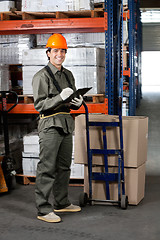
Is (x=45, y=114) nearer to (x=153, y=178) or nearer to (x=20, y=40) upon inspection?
(x=20, y=40)

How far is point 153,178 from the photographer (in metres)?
6.44

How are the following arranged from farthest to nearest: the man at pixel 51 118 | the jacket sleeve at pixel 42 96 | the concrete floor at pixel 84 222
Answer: the man at pixel 51 118 → the jacket sleeve at pixel 42 96 → the concrete floor at pixel 84 222

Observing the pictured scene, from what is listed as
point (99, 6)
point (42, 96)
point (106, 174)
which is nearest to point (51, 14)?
point (99, 6)

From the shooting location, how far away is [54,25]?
5848 mm

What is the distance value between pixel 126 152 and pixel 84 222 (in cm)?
108

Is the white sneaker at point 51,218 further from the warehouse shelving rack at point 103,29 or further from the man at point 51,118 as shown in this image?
the warehouse shelving rack at point 103,29

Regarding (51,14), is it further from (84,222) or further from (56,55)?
(84,222)

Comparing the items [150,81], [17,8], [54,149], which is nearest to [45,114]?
[54,149]

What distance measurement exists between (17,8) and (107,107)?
7.99 ft

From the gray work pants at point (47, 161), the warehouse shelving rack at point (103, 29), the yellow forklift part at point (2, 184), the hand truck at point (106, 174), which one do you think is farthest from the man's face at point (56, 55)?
the yellow forklift part at point (2, 184)

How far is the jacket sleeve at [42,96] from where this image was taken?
406cm

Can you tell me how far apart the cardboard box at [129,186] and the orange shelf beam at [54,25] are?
90.3 inches

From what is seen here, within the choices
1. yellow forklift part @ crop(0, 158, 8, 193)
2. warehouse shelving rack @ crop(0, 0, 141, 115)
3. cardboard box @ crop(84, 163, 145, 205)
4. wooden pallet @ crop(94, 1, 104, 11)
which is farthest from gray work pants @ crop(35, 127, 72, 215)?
wooden pallet @ crop(94, 1, 104, 11)

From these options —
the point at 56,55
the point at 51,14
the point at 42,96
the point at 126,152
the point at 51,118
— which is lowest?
the point at 126,152
